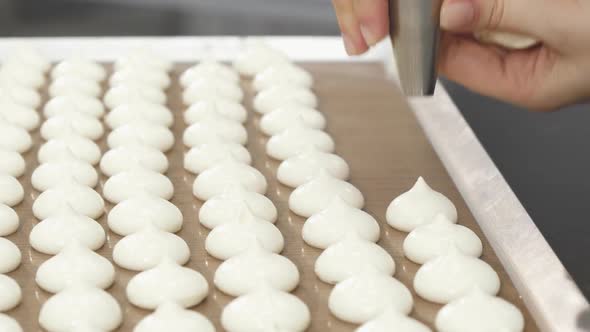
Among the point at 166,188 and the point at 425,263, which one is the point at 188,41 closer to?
the point at 166,188

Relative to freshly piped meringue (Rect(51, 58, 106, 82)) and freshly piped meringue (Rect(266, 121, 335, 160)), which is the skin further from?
freshly piped meringue (Rect(51, 58, 106, 82))

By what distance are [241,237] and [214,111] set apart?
41 cm

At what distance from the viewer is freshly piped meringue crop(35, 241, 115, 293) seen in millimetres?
1066

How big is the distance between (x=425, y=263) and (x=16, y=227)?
21.1 inches

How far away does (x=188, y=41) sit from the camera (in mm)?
1825

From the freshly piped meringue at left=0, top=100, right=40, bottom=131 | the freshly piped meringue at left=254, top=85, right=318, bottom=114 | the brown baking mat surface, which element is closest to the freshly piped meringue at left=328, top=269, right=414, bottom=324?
the brown baking mat surface

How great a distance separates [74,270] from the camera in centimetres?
107

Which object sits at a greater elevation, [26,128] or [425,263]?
[26,128]

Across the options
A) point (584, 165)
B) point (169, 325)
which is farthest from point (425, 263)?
point (584, 165)

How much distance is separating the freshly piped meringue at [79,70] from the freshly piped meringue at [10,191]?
0.43 m

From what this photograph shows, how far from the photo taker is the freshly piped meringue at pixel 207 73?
1683mm

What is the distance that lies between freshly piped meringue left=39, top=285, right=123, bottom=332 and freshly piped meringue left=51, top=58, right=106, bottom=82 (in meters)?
0.73

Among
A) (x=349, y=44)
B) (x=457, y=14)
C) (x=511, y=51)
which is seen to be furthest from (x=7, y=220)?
(x=511, y=51)

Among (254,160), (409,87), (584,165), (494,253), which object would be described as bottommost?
(584,165)
